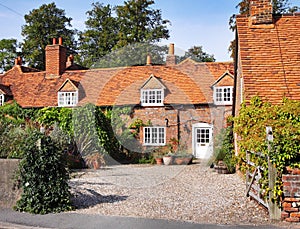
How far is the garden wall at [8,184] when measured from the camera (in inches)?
356

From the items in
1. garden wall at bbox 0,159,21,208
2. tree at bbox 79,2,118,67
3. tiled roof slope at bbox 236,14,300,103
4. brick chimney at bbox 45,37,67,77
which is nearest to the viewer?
garden wall at bbox 0,159,21,208

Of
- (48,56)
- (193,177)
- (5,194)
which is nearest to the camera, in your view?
(5,194)

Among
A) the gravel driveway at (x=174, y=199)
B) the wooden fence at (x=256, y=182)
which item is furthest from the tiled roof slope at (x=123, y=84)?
the wooden fence at (x=256, y=182)

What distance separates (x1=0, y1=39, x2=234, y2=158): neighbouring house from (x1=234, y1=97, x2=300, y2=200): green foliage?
12.2m

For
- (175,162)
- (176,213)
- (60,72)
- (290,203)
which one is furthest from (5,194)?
(60,72)

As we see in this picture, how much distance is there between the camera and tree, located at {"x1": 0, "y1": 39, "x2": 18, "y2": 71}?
44875mm

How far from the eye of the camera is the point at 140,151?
2402 centimetres

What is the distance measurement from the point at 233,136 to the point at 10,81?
19109 millimetres

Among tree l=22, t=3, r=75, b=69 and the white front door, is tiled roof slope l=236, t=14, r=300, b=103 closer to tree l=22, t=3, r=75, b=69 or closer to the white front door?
the white front door

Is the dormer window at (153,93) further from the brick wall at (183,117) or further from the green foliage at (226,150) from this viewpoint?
the green foliage at (226,150)

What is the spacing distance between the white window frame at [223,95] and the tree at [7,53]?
29.4m

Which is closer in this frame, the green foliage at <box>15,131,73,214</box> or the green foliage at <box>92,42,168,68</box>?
the green foliage at <box>15,131,73,214</box>

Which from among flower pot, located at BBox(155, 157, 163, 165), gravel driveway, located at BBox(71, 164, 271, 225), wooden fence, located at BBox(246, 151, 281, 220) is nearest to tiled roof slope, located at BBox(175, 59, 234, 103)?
flower pot, located at BBox(155, 157, 163, 165)

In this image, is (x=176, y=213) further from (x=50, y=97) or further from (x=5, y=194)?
(x=50, y=97)
